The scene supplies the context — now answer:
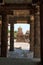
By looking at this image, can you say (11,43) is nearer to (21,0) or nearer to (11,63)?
(21,0)

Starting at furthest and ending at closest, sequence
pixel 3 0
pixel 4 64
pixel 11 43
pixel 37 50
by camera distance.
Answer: pixel 11 43 < pixel 37 50 < pixel 3 0 < pixel 4 64

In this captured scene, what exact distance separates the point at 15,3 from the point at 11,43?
37.4ft

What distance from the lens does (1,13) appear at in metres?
12.7

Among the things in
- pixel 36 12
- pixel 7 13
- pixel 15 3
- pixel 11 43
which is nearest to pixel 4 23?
pixel 7 13

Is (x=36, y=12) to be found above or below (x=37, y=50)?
above

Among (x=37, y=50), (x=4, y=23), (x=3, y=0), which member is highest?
(x=3, y=0)

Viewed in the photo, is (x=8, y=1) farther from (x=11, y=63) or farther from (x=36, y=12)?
(x=11, y=63)

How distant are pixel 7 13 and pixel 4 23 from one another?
68cm

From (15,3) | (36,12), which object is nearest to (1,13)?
(36,12)

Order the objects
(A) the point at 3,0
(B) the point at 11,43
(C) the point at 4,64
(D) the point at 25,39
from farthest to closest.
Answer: (D) the point at 25,39
(B) the point at 11,43
(A) the point at 3,0
(C) the point at 4,64

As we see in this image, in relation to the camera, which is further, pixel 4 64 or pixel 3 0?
pixel 3 0

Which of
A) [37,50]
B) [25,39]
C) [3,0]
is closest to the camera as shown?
[3,0]

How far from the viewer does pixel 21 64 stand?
4340mm

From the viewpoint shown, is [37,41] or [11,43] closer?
[37,41]
